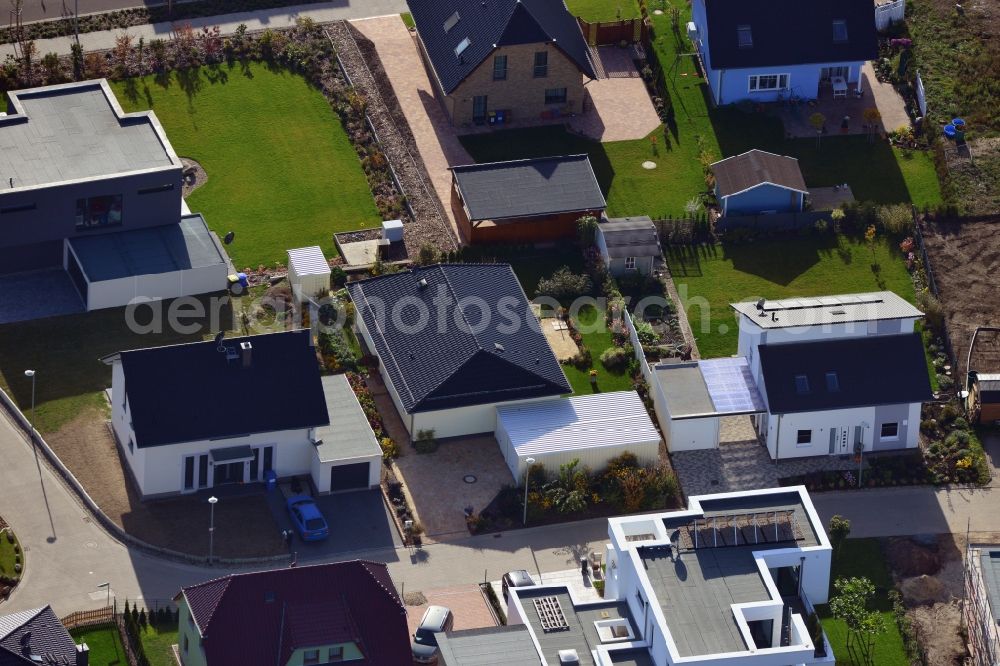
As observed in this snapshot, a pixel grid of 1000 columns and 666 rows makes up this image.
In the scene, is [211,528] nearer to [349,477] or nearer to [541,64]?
[349,477]

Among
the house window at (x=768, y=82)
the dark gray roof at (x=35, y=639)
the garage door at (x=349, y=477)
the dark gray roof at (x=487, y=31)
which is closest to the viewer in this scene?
the dark gray roof at (x=35, y=639)

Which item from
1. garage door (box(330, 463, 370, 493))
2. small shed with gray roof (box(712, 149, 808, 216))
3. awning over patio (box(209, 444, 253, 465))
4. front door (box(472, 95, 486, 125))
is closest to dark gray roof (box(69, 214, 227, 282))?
awning over patio (box(209, 444, 253, 465))

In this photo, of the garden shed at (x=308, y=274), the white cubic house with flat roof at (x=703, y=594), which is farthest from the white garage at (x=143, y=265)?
the white cubic house with flat roof at (x=703, y=594)

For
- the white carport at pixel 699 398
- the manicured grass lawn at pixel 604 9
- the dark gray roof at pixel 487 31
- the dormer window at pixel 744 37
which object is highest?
the dark gray roof at pixel 487 31

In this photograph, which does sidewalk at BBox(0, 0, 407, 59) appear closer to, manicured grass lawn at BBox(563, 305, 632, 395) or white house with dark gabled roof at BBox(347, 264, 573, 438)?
white house with dark gabled roof at BBox(347, 264, 573, 438)

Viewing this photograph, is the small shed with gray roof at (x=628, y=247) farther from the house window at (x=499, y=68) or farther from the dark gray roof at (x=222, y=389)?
the dark gray roof at (x=222, y=389)

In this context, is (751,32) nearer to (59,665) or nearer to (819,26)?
(819,26)

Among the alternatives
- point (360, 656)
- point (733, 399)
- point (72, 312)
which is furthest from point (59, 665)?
point (733, 399)
